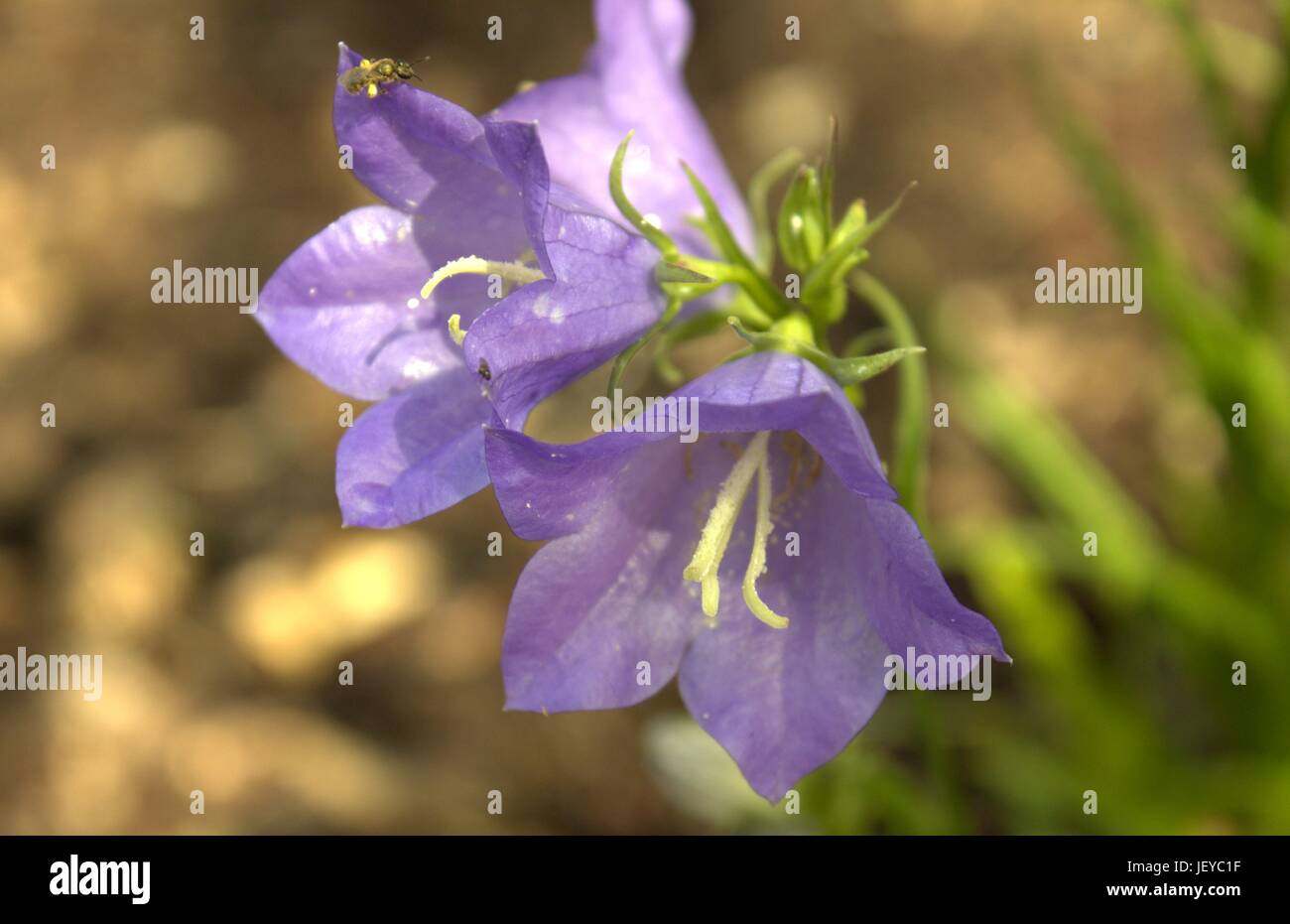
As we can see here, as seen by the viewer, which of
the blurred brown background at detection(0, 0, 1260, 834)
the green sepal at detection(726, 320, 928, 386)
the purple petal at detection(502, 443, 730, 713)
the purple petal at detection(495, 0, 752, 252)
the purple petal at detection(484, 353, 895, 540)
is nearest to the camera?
the purple petal at detection(484, 353, 895, 540)

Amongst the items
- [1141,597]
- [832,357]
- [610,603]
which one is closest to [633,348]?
[832,357]

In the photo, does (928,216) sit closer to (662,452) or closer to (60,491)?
(662,452)

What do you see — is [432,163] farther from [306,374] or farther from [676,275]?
[306,374]

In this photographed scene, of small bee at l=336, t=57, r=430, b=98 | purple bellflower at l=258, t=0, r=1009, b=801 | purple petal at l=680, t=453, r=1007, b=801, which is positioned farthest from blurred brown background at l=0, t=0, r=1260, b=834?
small bee at l=336, t=57, r=430, b=98

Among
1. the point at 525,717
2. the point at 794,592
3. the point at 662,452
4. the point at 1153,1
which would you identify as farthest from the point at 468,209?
the point at 525,717

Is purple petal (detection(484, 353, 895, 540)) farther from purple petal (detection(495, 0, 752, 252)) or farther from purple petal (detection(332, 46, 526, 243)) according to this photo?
purple petal (detection(495, 0, 752, 252))
